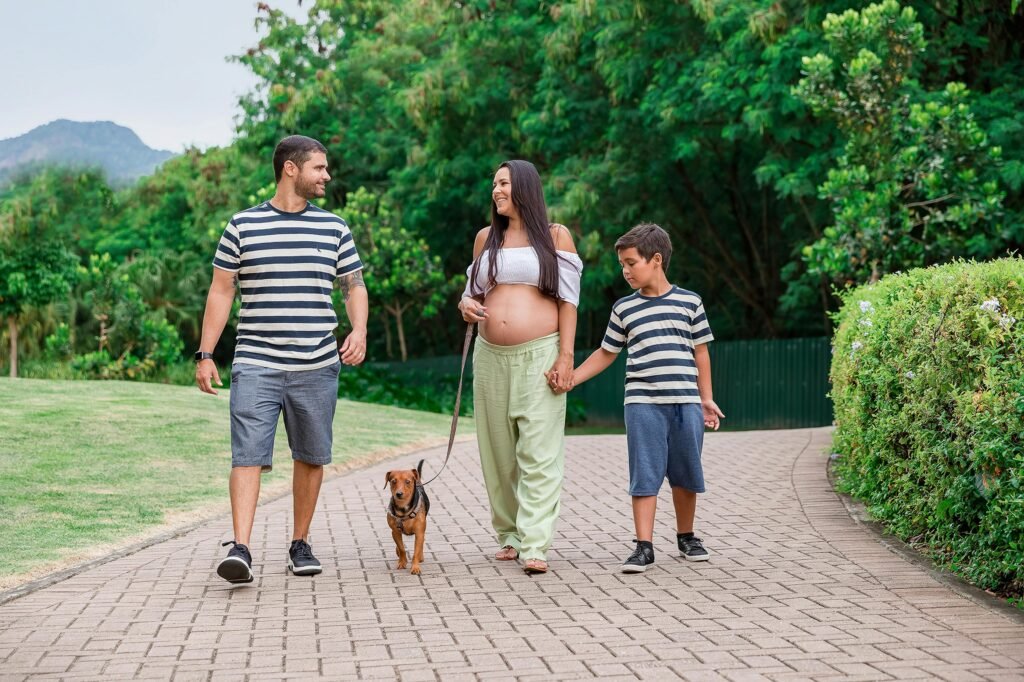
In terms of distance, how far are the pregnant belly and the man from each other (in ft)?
2.38

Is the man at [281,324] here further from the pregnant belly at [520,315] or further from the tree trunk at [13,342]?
the tree trunk at [13,342]

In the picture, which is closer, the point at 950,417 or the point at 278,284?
the point at 278,284

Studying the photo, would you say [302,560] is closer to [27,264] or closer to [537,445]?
[537,445]

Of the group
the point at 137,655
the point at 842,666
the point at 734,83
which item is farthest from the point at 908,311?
the point at 734,83

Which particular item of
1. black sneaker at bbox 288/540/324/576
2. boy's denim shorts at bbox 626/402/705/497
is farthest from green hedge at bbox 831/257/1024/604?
black sneaker at bbox 288/540/324/576

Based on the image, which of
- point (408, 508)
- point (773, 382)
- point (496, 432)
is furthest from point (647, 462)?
point (773, 382)

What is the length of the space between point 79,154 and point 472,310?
44201mm

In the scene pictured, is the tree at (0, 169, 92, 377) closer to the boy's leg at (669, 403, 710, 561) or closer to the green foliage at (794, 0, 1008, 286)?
the green foliage at (794, 0, 1008, 286)

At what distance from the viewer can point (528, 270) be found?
22.1 ft

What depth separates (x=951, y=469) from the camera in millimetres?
6719

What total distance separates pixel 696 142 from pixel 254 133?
17006 millimetres

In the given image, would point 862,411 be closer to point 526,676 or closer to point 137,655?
point 526,676

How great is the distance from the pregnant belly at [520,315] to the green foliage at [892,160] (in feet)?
37.0

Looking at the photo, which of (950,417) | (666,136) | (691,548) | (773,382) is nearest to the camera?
(950,417)
